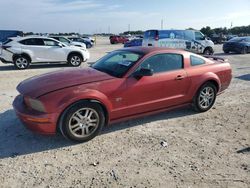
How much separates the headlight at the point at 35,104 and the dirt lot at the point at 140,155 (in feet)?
2.06

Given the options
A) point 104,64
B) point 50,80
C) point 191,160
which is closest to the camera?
point 191,160

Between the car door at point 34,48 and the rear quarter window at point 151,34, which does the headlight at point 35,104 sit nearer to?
the car door at point 34,48

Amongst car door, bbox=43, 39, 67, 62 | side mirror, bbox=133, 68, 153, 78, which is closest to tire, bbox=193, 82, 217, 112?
side mirror, bbox=133, 68, 153, 78

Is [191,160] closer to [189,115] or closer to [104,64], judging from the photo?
[189,115]

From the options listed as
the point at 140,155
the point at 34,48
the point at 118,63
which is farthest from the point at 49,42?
the point at 140,155

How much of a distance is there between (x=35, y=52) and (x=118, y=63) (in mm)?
8987

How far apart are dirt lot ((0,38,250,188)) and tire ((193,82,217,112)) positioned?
27cm

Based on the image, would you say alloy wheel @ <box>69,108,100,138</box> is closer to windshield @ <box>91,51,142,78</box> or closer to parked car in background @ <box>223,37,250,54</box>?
windshield @ <box>91,51,142,78</box>

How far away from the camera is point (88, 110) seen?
4723 mm

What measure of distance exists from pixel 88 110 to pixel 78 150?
2.15ft

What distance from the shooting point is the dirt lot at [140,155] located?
3.73 metres

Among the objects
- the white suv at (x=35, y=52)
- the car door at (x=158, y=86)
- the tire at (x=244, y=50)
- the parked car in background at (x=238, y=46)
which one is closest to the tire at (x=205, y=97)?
the car door at (x=158, y=86)

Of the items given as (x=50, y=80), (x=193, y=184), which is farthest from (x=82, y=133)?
(x=193, y=184)

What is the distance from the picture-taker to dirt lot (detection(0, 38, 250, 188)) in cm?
373
